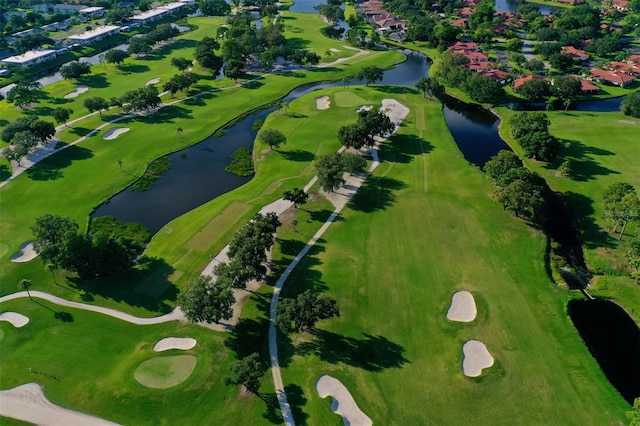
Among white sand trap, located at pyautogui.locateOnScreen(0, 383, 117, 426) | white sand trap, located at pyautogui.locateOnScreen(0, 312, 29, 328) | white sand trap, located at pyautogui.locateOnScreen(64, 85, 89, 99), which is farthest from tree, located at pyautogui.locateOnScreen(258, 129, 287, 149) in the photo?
white sand trap, located at pyautogui.locateOnScreen(64, 85, 89, 99)

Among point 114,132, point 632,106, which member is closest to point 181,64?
point 114,132

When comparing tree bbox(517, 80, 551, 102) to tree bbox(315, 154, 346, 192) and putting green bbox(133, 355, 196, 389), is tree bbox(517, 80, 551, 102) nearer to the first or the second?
tree bbox(315, 154, 346, 192)

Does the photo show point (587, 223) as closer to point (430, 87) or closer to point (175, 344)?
point (430, 87)

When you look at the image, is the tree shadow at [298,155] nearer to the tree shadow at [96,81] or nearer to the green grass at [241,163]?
the green grass at [241,163]

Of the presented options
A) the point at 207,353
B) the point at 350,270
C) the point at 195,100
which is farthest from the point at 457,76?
the point at 207,353

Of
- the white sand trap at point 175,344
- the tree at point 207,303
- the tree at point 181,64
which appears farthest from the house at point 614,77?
the white sand trap at point 175,344
